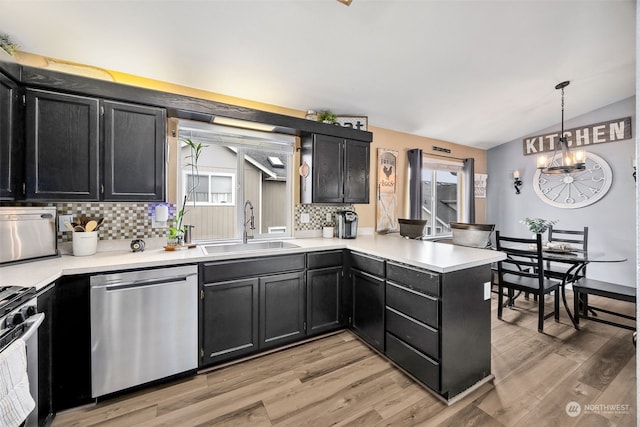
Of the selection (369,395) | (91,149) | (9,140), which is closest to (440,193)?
(369,395)

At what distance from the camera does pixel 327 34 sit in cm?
211

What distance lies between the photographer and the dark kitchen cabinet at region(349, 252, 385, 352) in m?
2.24

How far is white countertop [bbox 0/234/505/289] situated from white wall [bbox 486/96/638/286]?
3598 millimetres

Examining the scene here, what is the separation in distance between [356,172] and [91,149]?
249cm

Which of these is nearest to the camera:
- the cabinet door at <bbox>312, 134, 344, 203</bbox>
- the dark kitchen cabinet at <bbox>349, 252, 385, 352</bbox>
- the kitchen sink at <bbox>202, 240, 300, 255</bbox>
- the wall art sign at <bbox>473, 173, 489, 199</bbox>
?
the dark kitchen cabinet at <bbox>349, 252, 385, 352</bbox>

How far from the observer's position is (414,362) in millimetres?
1932

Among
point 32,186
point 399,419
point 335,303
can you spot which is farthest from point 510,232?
point 32,186

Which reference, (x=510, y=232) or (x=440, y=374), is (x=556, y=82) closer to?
(x=510, y=232)

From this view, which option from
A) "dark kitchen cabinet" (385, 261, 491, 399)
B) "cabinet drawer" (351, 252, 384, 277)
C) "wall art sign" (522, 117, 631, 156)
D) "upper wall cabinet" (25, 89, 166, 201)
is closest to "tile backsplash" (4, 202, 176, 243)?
"upper wall cabinet" (25, 89, 166, 201)

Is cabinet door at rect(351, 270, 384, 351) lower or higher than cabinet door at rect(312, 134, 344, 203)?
lower

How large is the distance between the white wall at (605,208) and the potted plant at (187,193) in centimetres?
496

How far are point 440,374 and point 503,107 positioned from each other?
3.76 metres

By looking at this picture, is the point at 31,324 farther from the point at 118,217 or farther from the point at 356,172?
the point at 356,172

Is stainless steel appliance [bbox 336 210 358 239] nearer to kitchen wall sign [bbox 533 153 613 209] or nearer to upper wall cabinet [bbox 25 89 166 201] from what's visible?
upper wall cabinet [bbox 25 89 166 201]
